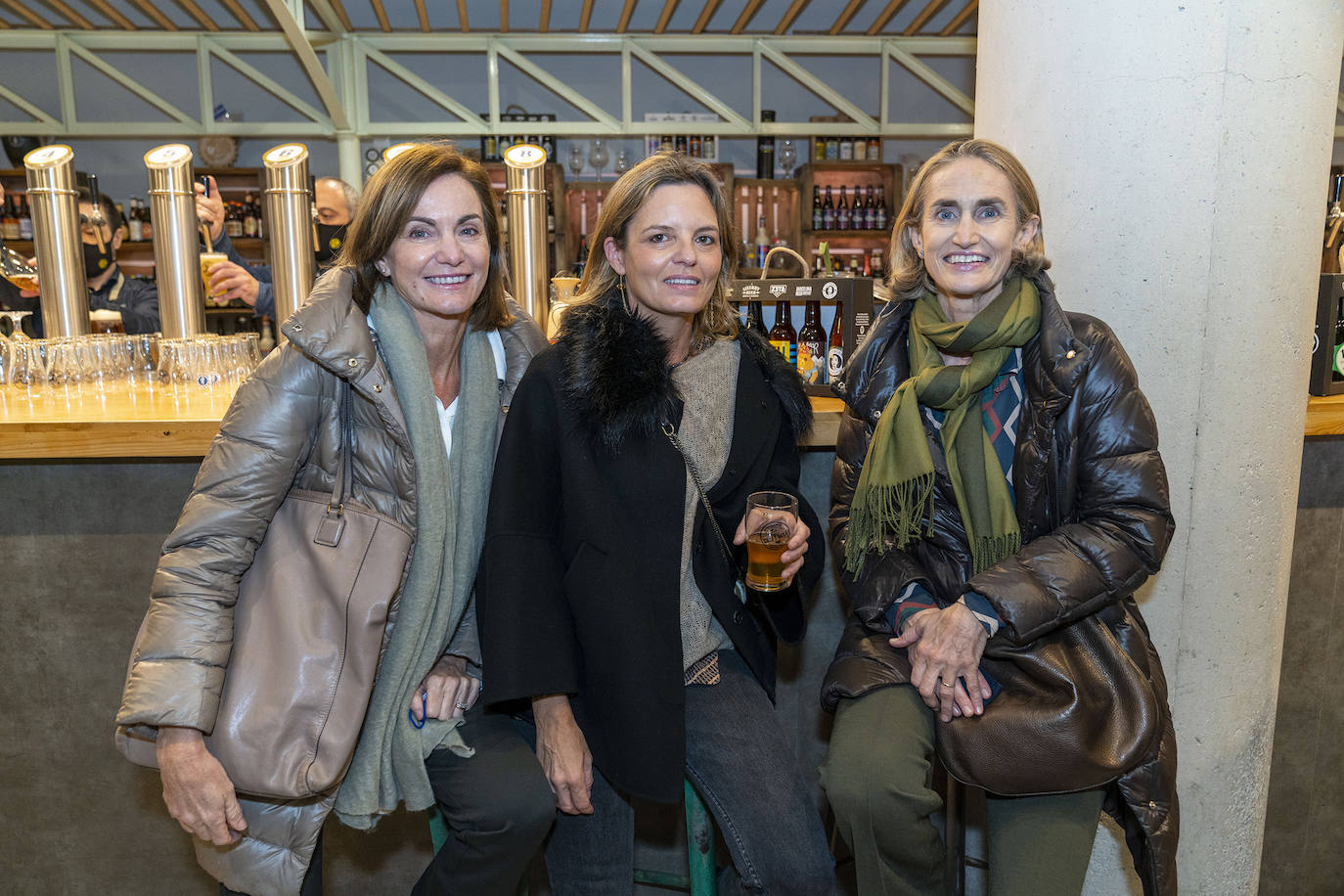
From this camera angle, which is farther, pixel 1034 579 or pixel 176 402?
pixel 176 402

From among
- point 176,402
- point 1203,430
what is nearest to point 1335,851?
point 1203,430

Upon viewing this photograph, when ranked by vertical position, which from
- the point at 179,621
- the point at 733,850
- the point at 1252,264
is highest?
the point at 1252,264

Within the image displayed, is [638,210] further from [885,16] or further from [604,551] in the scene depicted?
[885,16]

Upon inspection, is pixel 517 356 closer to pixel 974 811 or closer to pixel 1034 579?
pixel 1034 579

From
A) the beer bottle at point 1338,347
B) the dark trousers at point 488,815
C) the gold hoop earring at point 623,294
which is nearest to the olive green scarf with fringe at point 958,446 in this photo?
the gold hoop earring at point 623,294

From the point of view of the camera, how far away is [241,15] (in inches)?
253

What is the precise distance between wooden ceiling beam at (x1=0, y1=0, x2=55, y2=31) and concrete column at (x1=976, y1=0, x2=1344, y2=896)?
6.94 meters

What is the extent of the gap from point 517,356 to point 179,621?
71 cm

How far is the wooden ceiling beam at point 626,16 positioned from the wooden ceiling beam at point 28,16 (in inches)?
157

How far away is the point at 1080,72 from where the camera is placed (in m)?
1.82

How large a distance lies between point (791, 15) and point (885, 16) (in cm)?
71

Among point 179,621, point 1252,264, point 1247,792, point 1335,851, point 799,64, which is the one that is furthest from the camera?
point 799,64

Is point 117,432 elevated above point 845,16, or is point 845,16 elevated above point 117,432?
point 845,16

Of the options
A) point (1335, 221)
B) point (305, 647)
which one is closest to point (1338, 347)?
point (1335, 221)
